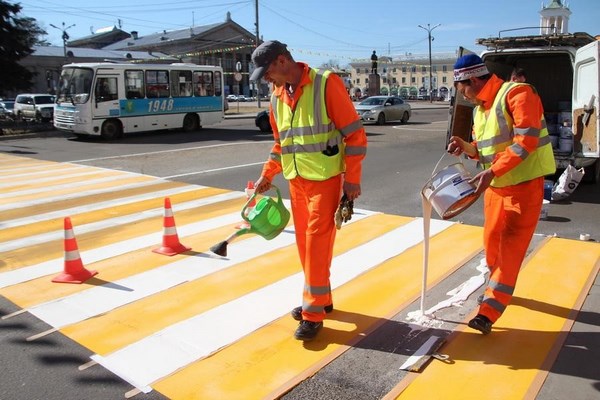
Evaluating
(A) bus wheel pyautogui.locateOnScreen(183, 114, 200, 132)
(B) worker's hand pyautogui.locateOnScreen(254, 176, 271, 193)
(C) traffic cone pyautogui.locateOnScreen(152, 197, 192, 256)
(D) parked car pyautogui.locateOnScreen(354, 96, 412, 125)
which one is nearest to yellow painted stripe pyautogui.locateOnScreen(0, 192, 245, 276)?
(C) traffic cone pyautogui.locateOnScreen(152, 197, 192, 256)

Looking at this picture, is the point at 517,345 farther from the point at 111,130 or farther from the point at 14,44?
the point at 14,44

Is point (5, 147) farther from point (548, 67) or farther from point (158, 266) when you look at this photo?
point (548, 67)

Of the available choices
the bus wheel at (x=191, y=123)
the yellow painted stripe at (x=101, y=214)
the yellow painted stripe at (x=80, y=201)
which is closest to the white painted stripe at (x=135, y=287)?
the yellow painted stripe at (x=101, y=214)

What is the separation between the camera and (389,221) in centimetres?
719

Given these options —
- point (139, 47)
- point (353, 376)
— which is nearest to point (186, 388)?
point (353, 376)

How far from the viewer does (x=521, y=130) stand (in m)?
3.44

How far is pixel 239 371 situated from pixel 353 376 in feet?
2.40

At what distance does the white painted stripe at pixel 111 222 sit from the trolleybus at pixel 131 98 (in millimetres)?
11988

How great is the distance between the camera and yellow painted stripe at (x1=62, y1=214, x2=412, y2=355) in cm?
391

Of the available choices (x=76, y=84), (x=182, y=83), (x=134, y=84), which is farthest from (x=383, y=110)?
(x=76, y=84)

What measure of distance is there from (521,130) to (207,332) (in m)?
2.65

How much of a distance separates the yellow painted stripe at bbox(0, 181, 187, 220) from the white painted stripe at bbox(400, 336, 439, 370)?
21.7 feet

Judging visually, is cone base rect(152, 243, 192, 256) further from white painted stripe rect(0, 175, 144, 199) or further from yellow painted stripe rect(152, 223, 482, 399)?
white painted stripe rect(0, 175, 144, 199)

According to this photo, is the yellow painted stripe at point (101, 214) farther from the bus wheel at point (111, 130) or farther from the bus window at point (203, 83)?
the bus window at point (203, 83)
